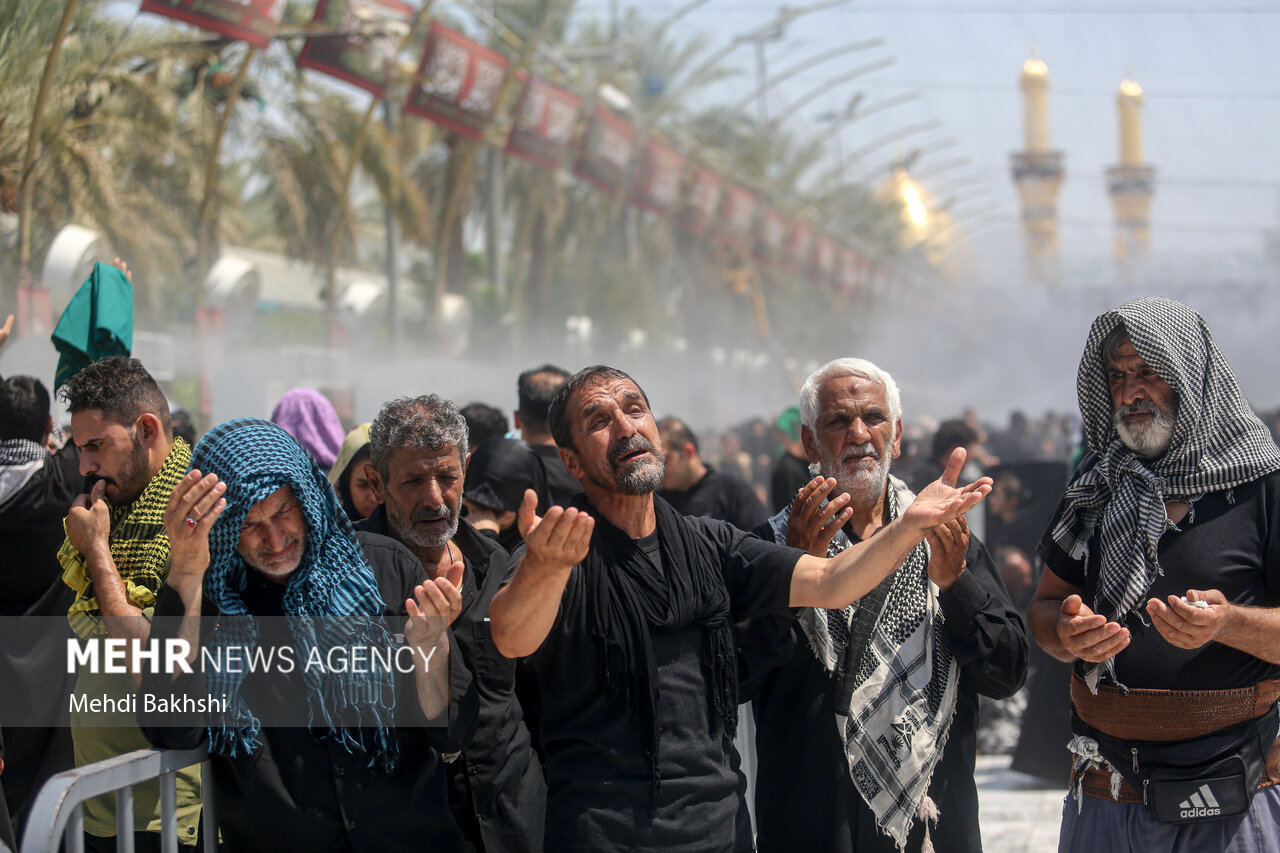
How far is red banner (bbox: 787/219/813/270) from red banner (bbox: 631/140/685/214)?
1085 centimetres

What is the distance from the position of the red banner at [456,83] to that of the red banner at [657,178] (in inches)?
246

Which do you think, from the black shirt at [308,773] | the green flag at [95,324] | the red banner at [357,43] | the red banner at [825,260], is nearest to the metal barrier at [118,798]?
the black shirt at [308,773]

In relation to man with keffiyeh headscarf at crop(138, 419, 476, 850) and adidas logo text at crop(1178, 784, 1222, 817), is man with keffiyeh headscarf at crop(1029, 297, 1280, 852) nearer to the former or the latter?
adidas logo text at crop(1178, 784, 1222, 817)

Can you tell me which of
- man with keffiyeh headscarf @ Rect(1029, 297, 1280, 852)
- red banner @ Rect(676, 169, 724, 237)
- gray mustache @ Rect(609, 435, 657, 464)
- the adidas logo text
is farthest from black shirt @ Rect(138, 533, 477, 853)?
red banner @ Rect(676, 169, 724, 237)

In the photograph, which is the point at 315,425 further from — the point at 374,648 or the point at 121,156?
the point at 121,156

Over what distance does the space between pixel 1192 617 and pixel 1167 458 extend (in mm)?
438

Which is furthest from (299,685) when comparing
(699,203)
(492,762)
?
(699,203)

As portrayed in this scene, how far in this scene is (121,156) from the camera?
16.8 m

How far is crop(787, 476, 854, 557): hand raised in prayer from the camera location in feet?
10.1

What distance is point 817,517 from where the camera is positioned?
3119 millimetres

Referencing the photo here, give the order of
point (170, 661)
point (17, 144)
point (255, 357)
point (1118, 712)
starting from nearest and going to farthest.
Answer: point (170, 661) → point (1118, 712) → point (17, 144) → point (255, 357)

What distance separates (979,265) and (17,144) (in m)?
72.0

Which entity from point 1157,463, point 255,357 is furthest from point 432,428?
point 255,357

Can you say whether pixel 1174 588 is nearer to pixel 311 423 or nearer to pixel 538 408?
pixel 538 408
